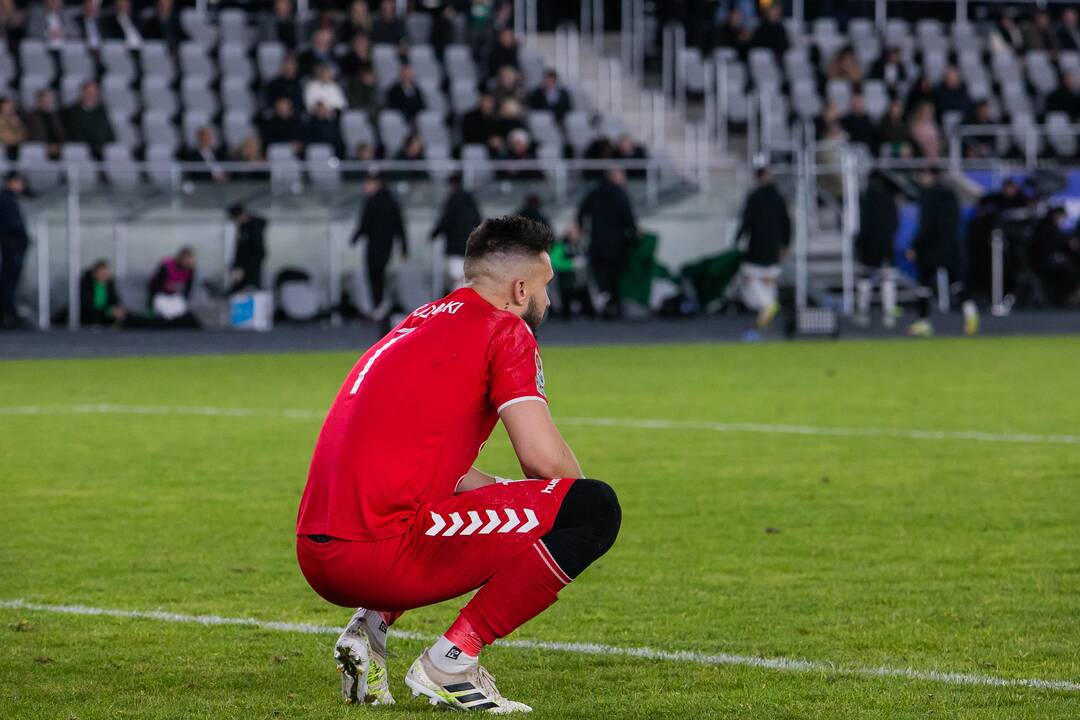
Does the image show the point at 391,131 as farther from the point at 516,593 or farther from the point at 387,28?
the point at 516,593

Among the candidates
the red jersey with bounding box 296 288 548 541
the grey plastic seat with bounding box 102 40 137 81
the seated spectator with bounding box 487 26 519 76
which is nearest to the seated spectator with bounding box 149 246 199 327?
the grey plastic seat with bounding box 102 40 137 81

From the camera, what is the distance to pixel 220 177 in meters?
27.5

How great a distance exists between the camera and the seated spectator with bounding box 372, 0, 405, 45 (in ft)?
105

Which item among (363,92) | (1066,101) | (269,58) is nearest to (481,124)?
(363,92)

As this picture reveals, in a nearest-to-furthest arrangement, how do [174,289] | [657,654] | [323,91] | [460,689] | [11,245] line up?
[460,689]
[657,654]
[11,245]
[174,289]
[323,91]

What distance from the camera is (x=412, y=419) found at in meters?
5.25

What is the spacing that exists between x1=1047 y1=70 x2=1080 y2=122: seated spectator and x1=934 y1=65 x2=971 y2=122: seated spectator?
1892 millimetres

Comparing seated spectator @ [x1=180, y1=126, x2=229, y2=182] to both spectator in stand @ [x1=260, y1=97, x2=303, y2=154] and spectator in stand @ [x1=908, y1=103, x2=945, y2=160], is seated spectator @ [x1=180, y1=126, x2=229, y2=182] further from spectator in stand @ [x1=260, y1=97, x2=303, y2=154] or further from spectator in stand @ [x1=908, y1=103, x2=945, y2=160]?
spectator in stand @ [x1=908, y1=103, x2=945, y2=160]

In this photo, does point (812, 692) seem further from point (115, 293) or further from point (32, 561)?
point (115, 293)

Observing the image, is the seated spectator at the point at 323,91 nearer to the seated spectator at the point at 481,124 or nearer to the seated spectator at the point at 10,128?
the seated spectator at the point at 481,124

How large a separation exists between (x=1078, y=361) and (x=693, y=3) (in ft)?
52.9

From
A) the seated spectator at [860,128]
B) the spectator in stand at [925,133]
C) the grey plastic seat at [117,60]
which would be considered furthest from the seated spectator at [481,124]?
the spectator in stand at [925,133]

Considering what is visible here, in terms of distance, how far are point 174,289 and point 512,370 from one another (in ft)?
73.2

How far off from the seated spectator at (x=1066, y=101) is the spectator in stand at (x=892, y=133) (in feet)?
14.9
